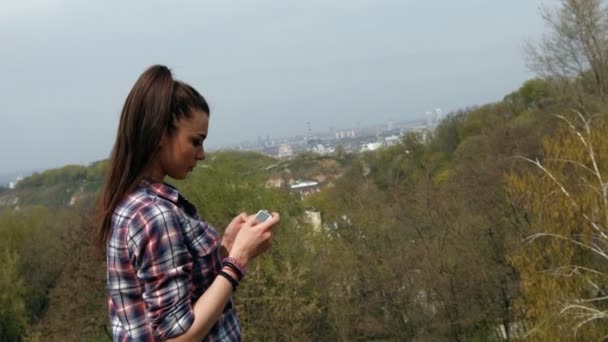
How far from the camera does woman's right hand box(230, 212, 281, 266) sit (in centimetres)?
154

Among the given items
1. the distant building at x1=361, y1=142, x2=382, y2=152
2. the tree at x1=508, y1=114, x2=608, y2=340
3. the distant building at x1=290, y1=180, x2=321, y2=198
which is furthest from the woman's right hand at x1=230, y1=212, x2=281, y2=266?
the distant building at x1=290, y1=180, x2=321, y2=198

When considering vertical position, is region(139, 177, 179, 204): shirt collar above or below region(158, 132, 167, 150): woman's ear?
below

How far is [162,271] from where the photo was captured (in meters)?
1.38

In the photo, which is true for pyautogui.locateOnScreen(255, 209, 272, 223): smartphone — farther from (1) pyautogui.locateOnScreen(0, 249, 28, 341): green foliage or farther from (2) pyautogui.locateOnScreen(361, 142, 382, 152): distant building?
(2) pyautogui.locateOnScreen(361, 142, 382, 152): distant building

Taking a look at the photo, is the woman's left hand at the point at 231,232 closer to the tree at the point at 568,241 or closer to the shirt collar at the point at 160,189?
the shirt collar at the point at 160,189

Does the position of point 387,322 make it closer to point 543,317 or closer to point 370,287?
point 370,287

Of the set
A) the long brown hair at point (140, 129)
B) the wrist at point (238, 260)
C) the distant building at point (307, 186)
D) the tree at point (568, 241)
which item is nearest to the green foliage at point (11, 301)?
the tree at point (568, 241)

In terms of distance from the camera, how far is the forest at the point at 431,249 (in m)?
10.3

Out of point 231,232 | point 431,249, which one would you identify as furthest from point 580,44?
point 231,232

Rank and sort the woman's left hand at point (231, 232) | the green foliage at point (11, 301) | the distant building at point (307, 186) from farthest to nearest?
the distant building at point (307, 186) < the green foliage at point (11, 301) < the woman's left hand at point (231, 232)

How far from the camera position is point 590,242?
10117 millimetres

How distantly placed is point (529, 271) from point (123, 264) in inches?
397

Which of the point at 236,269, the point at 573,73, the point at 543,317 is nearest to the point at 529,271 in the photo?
the point at 543,317

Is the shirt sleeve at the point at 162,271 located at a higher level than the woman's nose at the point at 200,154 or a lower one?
lower
